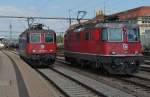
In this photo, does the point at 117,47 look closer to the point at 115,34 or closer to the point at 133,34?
the point at 115,34

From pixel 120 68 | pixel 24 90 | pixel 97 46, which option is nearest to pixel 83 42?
pixel 97 46

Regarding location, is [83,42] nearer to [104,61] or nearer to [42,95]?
[104,61]

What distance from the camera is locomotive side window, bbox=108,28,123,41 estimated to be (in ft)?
76.0

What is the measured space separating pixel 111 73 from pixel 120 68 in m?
0.67

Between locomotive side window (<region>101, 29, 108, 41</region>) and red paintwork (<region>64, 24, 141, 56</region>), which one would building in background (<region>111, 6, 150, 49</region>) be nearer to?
red paintwork (<region>64, 24, 141, 56</region>)

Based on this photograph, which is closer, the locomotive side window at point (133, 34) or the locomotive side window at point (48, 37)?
the locomotive side window at point (133, 34)

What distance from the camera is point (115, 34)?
76.4 ft

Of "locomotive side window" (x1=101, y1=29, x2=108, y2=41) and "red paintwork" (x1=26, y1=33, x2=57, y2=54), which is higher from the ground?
"locomotive side window" (x1=101, y1=29, x2=108, y2=41)

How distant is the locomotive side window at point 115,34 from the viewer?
23156 mm

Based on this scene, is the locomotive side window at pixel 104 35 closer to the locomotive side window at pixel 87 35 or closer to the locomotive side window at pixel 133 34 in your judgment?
the locomotive side window at pixel 133 34

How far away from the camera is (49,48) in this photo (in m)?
32.0

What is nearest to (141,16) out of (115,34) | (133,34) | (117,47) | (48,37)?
(48,37)

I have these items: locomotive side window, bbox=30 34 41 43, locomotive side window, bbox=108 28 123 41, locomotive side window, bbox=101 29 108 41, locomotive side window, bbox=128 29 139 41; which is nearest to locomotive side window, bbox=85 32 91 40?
locomotive side window, bbox=101 29 108 41

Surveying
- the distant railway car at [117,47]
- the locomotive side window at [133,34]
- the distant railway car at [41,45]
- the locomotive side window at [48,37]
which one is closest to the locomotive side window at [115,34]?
the distant railway car at [117,47]
